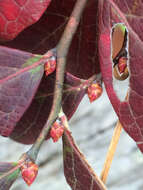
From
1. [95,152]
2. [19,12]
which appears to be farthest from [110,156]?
[95,152]

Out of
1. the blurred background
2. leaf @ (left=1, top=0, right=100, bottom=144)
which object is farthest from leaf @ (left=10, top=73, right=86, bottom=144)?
the blurred background

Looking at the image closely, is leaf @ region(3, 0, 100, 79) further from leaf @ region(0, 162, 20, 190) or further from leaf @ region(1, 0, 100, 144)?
leaf @ region(0, 162, 20, 190)

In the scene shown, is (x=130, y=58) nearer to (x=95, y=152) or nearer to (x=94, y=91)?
(x=94, y=91)

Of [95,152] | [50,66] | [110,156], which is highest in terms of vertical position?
[50,66]

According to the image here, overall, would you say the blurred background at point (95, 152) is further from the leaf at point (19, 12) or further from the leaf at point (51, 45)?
the leaf at point (19, 12)

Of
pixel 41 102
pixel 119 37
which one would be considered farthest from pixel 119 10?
pixel 41 102

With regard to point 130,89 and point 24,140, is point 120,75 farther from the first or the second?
point 24,140

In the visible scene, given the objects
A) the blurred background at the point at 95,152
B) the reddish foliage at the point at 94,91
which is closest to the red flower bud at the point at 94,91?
the reddish foliage at the point at 94,91
